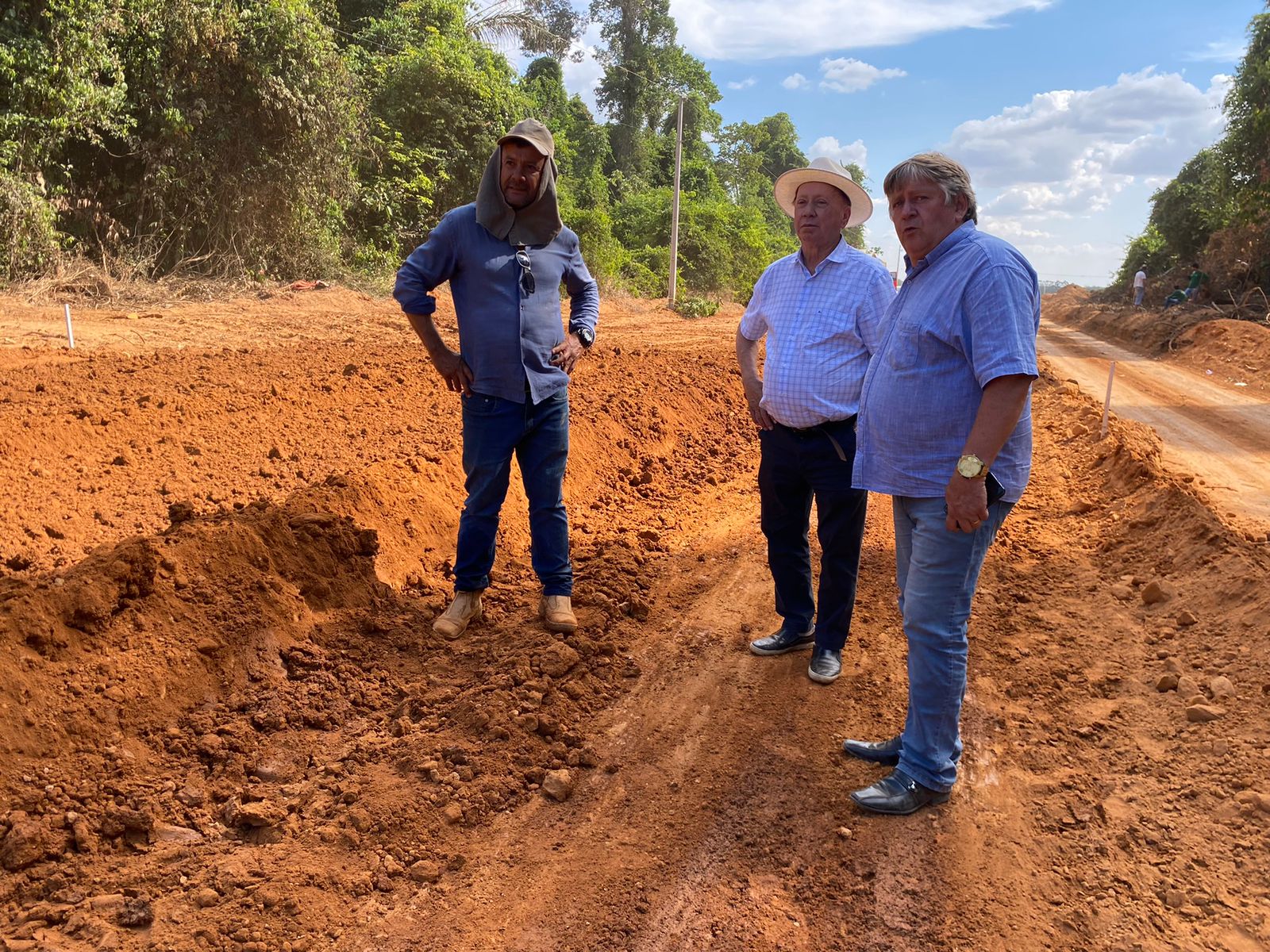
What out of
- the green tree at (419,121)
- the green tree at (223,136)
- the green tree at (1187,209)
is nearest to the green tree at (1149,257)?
the green tree at (1187,209)

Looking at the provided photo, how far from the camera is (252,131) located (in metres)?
14.9

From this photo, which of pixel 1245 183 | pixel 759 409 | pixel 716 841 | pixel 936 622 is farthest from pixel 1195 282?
pixel 716 841

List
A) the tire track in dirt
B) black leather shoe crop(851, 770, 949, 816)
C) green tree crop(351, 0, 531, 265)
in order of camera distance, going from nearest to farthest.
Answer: the tire track in dirt
black leather shoe crop(851, 770, 949, 816)
green tree crop(351, 0, 531, 265)

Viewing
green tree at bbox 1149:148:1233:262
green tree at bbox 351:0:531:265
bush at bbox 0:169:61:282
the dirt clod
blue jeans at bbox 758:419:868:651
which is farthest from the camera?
green tree at bbox 1149:148:1233:262

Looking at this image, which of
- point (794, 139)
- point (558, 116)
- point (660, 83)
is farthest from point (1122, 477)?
point (794, 139)

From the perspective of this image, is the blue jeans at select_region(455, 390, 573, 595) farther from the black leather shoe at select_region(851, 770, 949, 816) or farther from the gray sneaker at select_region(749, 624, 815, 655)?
the black leather shoe at select_region(851, 770, 949, 816)

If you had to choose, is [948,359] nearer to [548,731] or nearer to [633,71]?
[548,731]

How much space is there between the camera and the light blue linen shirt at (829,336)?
3594 mm

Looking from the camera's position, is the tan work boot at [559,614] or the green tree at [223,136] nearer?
the tan work boot at [559,614]

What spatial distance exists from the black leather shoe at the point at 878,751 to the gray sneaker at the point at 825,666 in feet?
1.71

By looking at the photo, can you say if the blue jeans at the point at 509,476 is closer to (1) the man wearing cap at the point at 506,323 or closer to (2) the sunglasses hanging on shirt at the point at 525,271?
(1) the man wearing cap at the point at 506,323

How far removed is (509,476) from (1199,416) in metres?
10.1

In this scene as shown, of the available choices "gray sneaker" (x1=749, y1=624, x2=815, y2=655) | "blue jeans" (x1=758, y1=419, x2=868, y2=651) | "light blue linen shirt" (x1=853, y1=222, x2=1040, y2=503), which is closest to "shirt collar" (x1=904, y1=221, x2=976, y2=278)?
"light blue linen shirt" (x1=853, y1=222, x2=1040, y2=503)

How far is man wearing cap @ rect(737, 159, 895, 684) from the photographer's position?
3.61 metres
